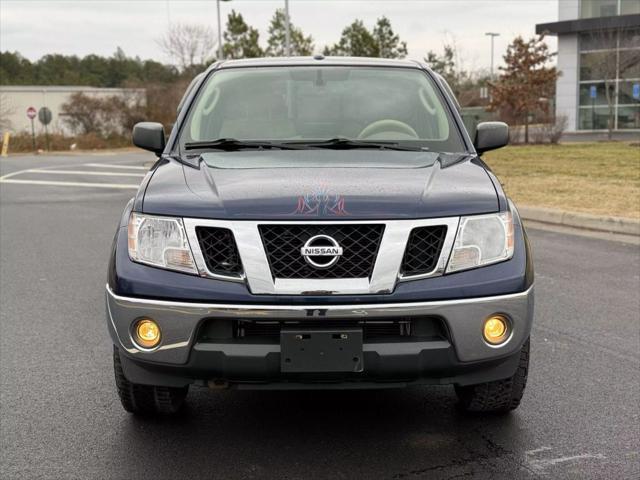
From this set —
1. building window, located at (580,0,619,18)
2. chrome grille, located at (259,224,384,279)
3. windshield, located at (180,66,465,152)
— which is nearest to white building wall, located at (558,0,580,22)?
building window, located at (580,0,619,18)

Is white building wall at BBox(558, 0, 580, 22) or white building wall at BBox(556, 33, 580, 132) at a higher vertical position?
white building wall at BBox(558, 0, 580, 22)

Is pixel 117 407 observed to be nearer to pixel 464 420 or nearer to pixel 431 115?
pixel 464 420

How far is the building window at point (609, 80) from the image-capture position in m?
32.4

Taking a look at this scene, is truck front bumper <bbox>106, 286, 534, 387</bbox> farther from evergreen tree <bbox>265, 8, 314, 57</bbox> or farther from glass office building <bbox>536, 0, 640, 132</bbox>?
evergreen tree <bbox>265, 8, 314, 57</bbox>

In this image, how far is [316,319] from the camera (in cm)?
295

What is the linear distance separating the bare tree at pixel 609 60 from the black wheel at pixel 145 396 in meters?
31.1

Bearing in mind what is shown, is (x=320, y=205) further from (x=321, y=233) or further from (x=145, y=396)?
(x=145, y=396)

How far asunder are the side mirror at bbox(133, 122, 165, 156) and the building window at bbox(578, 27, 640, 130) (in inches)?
1215

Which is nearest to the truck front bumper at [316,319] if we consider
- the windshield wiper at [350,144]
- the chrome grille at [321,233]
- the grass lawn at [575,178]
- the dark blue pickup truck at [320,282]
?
the dark blue pickup truck at [320,282]

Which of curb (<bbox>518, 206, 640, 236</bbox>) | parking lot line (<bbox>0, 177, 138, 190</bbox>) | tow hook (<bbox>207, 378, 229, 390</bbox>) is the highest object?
tow hook (<bbox>207, 378, 229, 390</bbox>)

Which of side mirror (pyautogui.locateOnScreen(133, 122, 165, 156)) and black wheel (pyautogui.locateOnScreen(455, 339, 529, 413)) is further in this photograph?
side mirror (pyautogui.locateOnScreen(133, 122, 165, 156))

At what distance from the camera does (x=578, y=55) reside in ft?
128

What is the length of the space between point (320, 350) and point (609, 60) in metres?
32.7

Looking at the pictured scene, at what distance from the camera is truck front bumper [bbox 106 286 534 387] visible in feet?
9.68
